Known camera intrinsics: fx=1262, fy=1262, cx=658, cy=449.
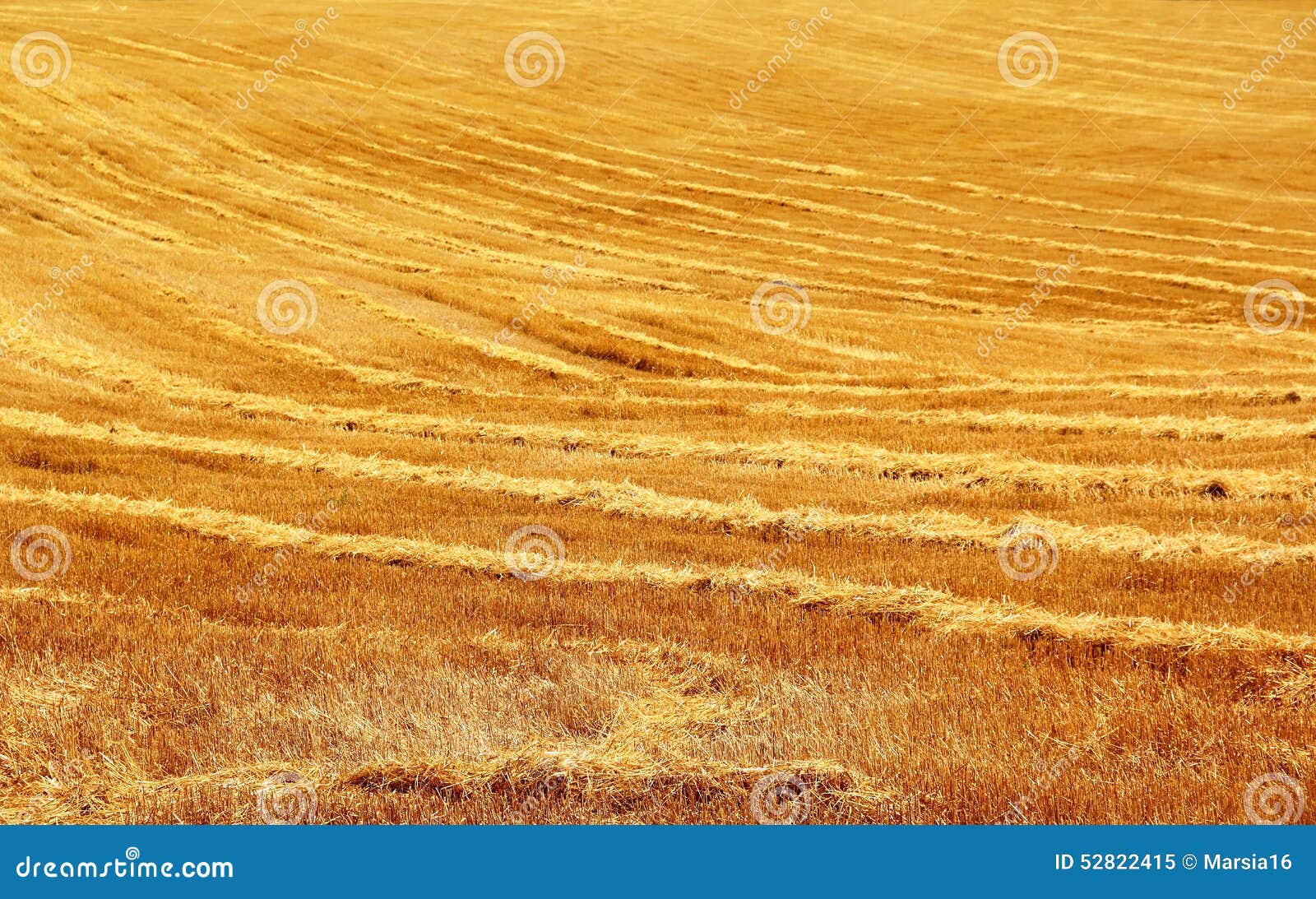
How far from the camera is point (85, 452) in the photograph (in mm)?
12906

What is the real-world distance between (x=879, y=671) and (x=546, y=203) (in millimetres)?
28939

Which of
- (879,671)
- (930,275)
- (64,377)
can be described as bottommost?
(930,275)

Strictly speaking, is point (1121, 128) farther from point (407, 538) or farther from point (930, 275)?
point (407, 538)

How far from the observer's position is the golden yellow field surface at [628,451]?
5895 mm

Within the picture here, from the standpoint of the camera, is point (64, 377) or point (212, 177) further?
point (212, 177)

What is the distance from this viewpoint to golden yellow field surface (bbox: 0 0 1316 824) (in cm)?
589

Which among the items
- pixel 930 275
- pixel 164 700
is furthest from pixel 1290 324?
pixel 164 700

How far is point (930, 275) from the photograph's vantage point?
1148 inches

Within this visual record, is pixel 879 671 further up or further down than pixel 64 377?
further up

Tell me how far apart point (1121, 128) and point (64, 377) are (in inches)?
1420

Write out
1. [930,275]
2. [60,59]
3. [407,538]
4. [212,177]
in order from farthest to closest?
[60,59] < [212,177] < [930,275] < [407,538]

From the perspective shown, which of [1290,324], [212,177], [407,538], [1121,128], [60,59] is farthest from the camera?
[1121,128]

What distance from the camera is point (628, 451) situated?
14094 mm

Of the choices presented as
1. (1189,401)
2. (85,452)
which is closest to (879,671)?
(85,452)
